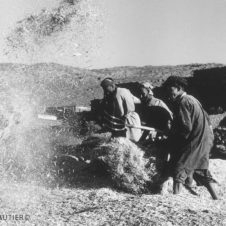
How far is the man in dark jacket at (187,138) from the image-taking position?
4.90 m

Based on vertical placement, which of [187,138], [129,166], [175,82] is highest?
[175,82]

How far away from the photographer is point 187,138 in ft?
16.3

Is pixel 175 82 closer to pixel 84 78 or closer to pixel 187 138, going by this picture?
pixel 187 138

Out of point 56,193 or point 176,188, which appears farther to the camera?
point 56,193

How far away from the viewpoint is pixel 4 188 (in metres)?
5.22

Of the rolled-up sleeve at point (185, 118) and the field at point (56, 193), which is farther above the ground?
the rolled-up sleeve at point (185, 118)

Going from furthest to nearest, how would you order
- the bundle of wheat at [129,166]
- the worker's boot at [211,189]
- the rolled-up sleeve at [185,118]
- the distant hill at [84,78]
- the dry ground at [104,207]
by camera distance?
1. the distant hill at [84,78]
2. the bundle of wheat at [129,166]
3. the worker's boot at [211,189]
4. the rolled-up sleeve at [185,118]
5. the dry ground at [104,207]

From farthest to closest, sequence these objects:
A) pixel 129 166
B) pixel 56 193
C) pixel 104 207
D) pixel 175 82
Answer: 1. pixel 129 166
2. pixel 56 193
3. pixel 175 82
4. pixel 104 207

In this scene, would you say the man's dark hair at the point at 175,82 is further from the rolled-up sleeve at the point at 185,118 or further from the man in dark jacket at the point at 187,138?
the rolled-up sleeve at the point at 185,118

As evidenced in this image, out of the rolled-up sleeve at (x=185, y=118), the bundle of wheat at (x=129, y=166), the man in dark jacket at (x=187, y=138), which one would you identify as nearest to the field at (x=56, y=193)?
the bundle of wheat at (x=129, y=166)

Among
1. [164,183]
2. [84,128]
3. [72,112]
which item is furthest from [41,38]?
[72,112]

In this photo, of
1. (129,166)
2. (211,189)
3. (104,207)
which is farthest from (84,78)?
(104,207)

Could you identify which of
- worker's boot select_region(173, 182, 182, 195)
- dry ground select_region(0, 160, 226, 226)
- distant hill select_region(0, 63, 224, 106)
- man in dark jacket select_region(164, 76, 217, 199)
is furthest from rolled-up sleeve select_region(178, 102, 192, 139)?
distant hill select_region(0, 63, 224, 106)

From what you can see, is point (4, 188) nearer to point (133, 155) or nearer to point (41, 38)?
point (133, 155)
